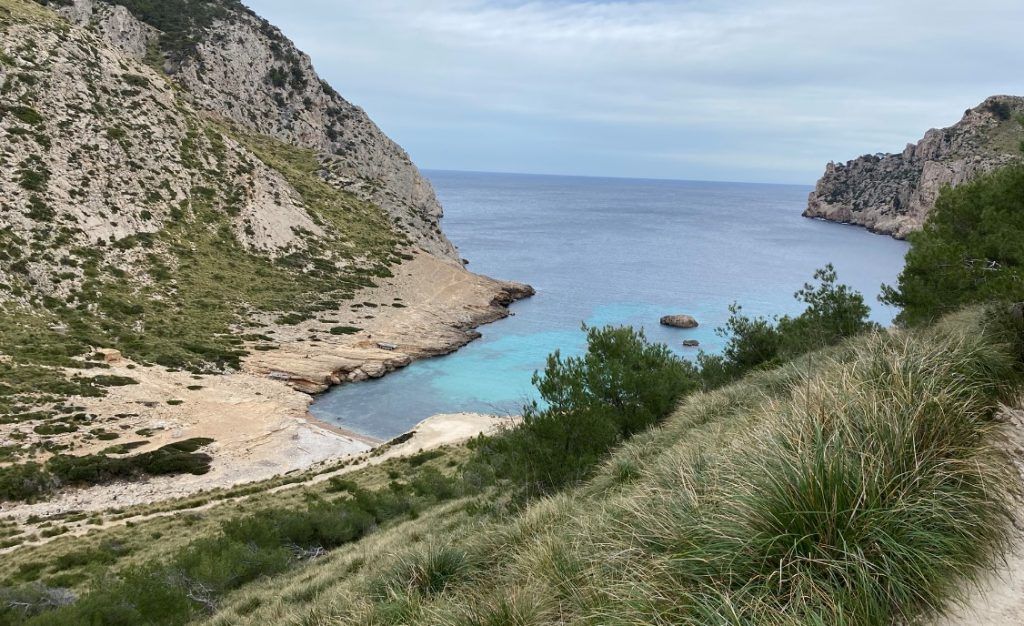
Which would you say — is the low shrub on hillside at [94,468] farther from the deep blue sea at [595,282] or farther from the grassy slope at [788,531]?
the grassy slope at [788,531]

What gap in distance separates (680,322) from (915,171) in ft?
379

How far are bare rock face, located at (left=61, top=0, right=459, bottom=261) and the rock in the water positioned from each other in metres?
32.8

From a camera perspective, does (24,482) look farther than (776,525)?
Yes

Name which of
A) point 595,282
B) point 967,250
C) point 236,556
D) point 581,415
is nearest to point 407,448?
point 236,556

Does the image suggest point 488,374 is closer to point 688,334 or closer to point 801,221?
point 688,334

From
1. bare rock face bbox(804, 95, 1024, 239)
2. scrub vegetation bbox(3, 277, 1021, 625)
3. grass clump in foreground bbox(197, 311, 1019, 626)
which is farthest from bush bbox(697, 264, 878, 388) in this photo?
bare rock face bbox(804, 95, 1024, 239)

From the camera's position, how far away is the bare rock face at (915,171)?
107688 mm

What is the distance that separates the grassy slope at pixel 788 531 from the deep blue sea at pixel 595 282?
13.1 m

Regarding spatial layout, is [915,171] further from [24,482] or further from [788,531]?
[24,482]

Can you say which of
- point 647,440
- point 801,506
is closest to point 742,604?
point 801,506

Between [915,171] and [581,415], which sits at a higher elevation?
[915,171]

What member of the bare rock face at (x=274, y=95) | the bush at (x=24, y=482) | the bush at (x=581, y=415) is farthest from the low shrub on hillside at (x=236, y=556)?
the bare rock face at (x=274, y=95)

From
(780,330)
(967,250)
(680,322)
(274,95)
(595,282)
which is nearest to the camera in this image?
(967,250)

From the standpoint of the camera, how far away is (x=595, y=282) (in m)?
78.6
